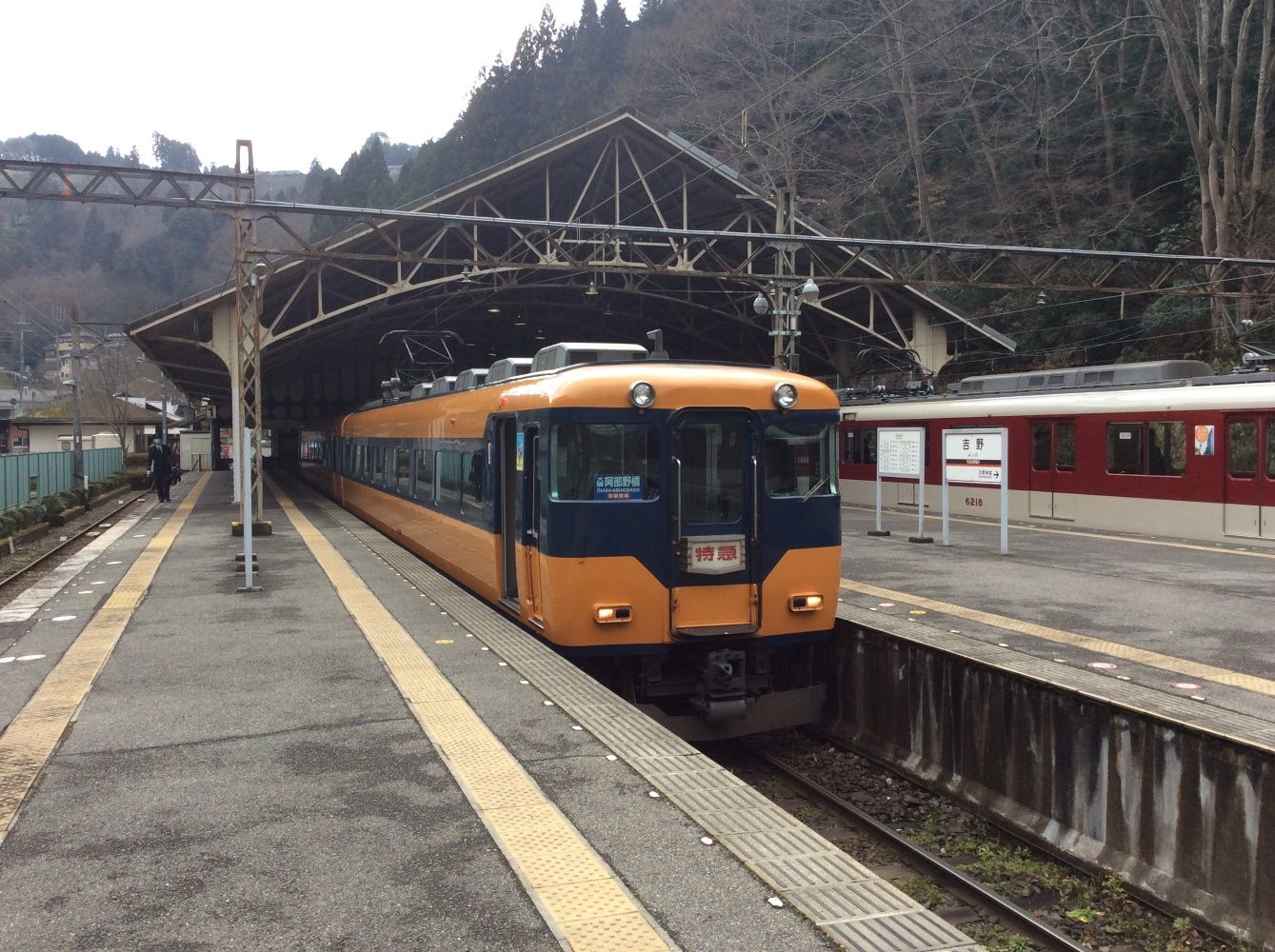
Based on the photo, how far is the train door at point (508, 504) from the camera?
8.66 m

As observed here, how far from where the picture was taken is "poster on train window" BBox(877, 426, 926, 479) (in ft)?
46.4

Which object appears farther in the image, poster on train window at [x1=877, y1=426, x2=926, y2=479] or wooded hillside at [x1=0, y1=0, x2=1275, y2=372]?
wooded hillside at [x1=0, y1=0, x2=1275, y2=372]

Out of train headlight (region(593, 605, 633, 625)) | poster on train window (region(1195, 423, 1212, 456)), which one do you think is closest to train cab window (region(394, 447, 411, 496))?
train headlight (region(593, 605, 633, 625))

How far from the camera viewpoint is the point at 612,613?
7.05 m

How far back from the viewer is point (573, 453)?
23.4 ft

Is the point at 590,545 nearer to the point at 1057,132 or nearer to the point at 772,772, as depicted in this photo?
the point at 772,772

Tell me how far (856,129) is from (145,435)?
1840 inches

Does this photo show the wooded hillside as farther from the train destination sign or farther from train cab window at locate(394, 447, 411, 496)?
train cab window at locate(394, 447, 411, 496)

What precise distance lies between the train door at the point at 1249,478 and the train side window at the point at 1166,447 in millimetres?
689

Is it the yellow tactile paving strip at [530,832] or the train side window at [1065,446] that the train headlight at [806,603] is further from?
the train side window at [1065,446]

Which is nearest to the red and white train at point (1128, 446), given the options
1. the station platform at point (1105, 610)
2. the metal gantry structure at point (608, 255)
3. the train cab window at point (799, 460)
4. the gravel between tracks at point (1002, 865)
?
the station platform at point (1105, 610)

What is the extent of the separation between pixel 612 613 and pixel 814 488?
174cm

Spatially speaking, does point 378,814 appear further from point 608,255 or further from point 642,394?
point 608,255

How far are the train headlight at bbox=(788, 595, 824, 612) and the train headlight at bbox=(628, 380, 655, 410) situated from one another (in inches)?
69.3
